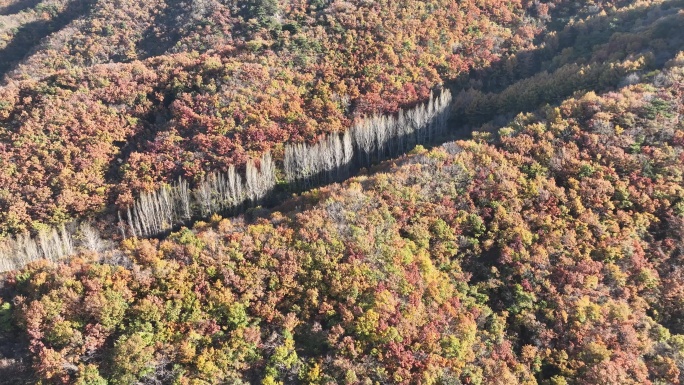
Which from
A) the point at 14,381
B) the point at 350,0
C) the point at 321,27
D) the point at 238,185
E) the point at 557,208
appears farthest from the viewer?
the point at 350,0

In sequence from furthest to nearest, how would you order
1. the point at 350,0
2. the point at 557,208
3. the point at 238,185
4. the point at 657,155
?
the point at 350,0
the point at 238,185
the point at 657,155
the point at 557,208

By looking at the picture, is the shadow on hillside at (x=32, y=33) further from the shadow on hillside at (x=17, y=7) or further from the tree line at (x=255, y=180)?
the tree line at (x=255, y=180)

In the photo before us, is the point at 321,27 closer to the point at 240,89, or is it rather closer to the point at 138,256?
the point at 240,89

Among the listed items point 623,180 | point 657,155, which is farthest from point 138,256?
point 657,155

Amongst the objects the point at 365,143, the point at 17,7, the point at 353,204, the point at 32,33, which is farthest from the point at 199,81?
the point at 17,7

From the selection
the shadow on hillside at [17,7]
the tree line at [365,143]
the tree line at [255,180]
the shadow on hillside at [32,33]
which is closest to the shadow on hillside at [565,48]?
the tree line at [365,143]

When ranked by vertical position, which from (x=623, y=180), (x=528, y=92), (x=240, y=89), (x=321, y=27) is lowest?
(x=623, y=180)
